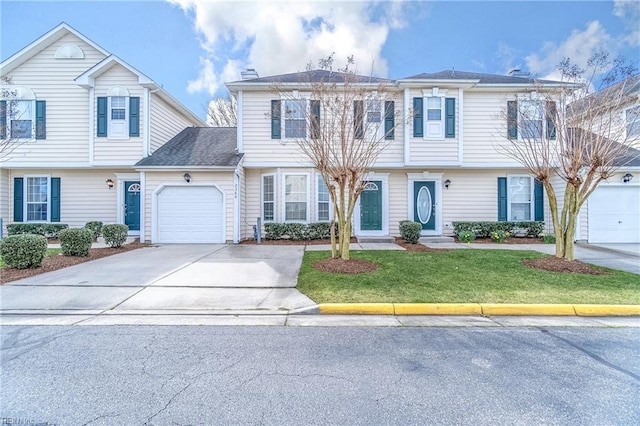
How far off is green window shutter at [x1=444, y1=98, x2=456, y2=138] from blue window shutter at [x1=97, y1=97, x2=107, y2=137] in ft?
46.4

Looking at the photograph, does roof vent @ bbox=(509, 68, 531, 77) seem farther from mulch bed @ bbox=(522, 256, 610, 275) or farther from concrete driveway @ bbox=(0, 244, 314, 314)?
concrete driveway @ bbox=(0, 244, 314, 314)

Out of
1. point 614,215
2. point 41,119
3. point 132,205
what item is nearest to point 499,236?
point 614,215

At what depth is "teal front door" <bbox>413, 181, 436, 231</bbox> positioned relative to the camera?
42.0 ft

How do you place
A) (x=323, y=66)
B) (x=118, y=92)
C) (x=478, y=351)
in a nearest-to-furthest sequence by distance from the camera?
(x=478, y=351) → (x=323, y=66) → (x=118, y=92)

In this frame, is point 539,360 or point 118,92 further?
point 118,92

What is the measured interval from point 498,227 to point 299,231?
331 inches

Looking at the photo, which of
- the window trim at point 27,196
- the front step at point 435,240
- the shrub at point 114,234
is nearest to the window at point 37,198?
the window trim at point 27,196

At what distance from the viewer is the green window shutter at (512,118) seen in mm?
11914

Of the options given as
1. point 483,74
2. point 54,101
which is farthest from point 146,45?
point 483,74

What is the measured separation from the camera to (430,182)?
12.8 metres

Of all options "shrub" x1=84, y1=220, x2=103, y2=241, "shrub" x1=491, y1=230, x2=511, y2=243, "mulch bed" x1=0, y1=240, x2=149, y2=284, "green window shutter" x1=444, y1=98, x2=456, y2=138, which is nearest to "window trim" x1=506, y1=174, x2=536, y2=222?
"shrub" x1=491, y1=230, x2=511, y2=243

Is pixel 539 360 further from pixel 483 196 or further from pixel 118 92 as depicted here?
pixel 118 92

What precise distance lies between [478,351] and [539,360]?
61cm

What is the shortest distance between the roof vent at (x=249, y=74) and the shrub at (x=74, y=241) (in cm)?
909
